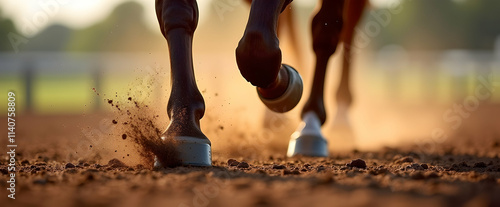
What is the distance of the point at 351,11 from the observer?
608 cm

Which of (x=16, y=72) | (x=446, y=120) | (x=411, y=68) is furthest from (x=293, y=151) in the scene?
(x=411, y=68)

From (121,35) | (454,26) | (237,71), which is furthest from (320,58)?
(121,35)

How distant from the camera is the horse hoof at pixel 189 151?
291 centimetres

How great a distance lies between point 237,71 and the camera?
43.6 feet

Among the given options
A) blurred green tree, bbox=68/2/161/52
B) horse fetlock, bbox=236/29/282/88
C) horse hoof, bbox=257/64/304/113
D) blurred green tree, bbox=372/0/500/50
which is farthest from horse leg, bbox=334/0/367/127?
blurred green tree, bbox=372/0/500/50

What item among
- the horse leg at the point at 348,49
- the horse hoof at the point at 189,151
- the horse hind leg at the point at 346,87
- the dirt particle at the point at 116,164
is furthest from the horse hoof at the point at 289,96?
the horse leg at the point at 348,49

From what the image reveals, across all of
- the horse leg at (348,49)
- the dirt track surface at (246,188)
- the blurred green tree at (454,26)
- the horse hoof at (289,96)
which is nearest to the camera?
the dirt track surface at (246,188)

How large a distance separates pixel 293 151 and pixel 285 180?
1.93 metres

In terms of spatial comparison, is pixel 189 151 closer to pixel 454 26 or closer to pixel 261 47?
pixel 261 47

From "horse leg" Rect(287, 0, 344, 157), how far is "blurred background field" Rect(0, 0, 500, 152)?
2.09 ft

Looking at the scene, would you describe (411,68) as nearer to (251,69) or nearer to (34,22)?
(34,22)

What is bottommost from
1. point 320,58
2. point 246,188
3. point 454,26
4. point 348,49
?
point 246,188

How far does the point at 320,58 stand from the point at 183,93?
151 cm

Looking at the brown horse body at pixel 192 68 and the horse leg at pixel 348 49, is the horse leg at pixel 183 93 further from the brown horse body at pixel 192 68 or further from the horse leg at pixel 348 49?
the horse leg at pixel 348 49
